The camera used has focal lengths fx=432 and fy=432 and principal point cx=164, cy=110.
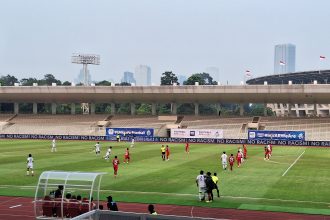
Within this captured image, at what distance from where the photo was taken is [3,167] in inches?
1361

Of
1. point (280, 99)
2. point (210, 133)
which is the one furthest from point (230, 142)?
point (280, 99)

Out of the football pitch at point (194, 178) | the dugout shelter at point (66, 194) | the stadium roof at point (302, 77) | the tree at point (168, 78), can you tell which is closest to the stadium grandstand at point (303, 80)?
the stadium roof at point (302, 77)

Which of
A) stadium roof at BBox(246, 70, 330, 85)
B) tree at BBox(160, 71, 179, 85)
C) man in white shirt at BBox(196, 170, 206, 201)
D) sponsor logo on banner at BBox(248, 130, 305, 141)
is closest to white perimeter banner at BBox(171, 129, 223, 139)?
sponsor logo on banner at BBox(248, 130, 305, 141)

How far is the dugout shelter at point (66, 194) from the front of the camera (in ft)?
46.2

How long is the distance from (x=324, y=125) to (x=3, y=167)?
56900mm

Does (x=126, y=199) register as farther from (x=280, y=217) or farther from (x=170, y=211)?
(x=280, y=217)

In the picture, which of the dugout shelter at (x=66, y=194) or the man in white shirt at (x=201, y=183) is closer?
the dugout shelter at (x=66, y=194)

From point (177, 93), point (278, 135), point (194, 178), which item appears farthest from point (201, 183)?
point (177, 93)

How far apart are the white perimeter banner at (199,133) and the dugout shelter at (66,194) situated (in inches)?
2200

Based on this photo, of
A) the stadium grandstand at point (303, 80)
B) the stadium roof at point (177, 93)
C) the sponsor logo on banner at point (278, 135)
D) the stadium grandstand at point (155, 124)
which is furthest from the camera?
the stadium grandstand at point (303, 80)

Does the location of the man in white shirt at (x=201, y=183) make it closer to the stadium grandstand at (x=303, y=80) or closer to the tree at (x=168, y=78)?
the stadium grandstand at (x=303, y=80)

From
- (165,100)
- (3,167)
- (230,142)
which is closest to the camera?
(3,167)

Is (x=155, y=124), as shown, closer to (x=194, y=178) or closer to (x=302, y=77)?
(x=194, y=178)

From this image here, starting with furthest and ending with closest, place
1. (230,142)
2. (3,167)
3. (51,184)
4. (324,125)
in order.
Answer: (324,125)
(230,142)
(3,167)
(51,184)
